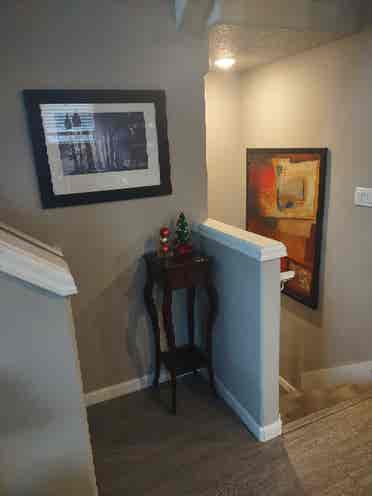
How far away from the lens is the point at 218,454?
5.89 ft

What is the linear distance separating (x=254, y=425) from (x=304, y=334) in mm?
1370

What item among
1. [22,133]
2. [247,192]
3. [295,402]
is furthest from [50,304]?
[247,192]

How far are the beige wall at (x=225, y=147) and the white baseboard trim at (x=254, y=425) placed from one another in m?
1.97

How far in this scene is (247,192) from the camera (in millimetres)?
3469

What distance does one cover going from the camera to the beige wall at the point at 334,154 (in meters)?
2.33

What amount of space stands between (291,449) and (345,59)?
238cm

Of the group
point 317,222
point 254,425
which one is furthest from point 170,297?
point 317,222

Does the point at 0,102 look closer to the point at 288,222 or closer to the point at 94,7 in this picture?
the point at 94,7

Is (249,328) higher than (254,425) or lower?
higher

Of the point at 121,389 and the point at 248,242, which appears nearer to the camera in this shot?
the point at 248,242

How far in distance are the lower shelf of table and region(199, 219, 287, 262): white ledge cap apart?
2.34 feet

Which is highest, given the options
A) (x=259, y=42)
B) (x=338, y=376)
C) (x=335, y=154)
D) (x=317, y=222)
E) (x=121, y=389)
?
(x=259, y=42)

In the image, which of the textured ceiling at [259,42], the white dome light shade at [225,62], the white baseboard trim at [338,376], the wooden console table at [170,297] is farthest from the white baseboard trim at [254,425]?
the white dome light shade at [225,62]

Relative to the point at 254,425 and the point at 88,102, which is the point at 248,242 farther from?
the point at 88,102
